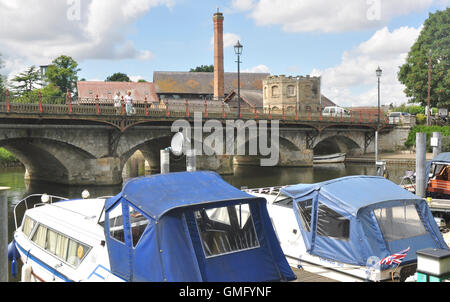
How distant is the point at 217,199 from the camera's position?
23.8ft

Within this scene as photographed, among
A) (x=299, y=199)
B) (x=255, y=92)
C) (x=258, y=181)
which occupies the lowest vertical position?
(x=258, y=181)

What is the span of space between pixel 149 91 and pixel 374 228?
5380cm

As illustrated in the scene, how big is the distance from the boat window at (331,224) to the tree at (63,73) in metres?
65.8

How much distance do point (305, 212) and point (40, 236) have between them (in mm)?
5792

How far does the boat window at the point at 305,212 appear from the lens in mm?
10016

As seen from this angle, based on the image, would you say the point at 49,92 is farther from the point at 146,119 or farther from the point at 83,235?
the point at 83,235

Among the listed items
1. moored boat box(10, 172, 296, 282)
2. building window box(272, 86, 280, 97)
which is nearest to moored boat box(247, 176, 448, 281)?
moored boat box(10, 172, 296, 282)

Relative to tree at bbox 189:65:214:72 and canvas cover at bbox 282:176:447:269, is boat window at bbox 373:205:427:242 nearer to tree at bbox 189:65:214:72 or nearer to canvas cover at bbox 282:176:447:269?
canvas cover at bbox 282:176:447:269

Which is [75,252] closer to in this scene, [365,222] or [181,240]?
[181,240]

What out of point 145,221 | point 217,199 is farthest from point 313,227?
point 145,221

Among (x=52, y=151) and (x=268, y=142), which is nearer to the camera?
(x=52, y=151)

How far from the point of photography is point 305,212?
10203 mm

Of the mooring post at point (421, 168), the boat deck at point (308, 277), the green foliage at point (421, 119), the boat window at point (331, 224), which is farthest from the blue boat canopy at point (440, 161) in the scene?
the green foliage at point (421, 119)

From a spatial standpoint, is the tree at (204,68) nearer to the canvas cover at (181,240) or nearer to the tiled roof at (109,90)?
the tiled roof at (109,90)
